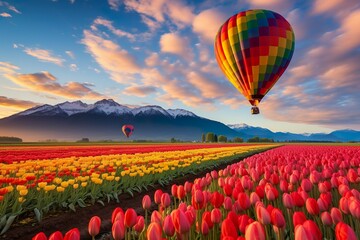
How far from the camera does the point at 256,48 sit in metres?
19.3

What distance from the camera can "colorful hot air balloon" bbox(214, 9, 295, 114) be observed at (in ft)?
63.5

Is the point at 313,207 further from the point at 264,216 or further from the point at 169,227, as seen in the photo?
the point at 169,227

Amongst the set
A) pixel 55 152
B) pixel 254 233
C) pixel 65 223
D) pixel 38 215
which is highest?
pixel 55 152

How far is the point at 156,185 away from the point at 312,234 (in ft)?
31.9

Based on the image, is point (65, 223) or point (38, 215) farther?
point (65, 223)

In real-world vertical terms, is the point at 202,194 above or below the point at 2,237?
above

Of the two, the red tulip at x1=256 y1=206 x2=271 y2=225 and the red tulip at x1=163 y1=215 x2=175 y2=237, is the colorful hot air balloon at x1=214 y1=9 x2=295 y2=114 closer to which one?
the red tulip at x1=256 y1=206 x2=271 y2=225

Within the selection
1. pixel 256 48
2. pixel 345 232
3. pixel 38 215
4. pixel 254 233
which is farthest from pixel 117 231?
pixel 256 48

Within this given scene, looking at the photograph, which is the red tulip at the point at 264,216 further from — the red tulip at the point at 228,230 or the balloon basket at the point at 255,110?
the balloon basket at the point at 255,110

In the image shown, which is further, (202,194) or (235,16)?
(235,16)

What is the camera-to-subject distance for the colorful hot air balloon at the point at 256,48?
1936 centimetres

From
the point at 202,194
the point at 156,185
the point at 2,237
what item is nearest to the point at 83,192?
the point at 2,237

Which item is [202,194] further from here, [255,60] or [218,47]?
[218,47]

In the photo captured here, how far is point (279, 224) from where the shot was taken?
99.5 inches
